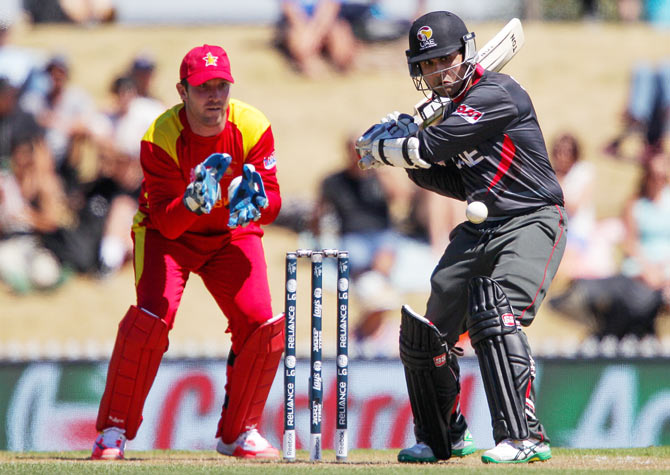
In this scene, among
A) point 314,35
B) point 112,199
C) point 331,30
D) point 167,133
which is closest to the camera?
point 167,133

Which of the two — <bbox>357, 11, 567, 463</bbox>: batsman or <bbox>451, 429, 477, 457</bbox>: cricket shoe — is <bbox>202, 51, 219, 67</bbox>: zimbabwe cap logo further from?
<bbox>451, 429, 477, 457</bbox>: cricket shoe

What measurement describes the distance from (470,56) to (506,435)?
1663 mm

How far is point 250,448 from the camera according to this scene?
556 centimetres

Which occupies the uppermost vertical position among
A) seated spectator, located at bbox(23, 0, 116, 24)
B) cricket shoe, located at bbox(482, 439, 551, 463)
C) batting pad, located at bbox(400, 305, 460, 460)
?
seated spectator, located at bbox(23, 0, 116, 24)

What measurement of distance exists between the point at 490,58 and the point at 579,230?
5.38 meters

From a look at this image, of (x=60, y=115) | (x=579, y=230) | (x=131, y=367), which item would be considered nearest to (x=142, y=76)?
(x=60, y=115)

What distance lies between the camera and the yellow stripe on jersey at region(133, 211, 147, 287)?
5477mm

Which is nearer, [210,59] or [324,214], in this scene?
[210,59]

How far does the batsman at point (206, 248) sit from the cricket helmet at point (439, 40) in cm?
90

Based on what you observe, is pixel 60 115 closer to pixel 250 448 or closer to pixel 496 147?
pixel 250 448

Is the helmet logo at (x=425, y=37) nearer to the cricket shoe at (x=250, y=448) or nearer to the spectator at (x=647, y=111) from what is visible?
the cricket shoe at (x=250, y=448)

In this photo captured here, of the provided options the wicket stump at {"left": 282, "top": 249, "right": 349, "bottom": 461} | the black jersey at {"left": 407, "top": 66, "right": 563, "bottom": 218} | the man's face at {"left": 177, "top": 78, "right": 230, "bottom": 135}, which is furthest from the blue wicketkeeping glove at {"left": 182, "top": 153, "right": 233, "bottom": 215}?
the black jersey at {"left": 407, "top": 66, "right": 563, "bottom": 218}

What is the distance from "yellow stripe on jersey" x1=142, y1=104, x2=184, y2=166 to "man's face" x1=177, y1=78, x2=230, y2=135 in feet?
0.27

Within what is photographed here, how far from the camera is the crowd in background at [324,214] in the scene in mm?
10242
